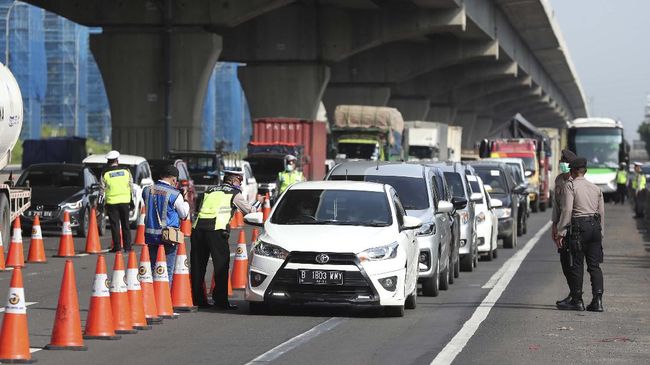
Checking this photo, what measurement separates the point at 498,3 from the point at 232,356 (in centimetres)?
5598

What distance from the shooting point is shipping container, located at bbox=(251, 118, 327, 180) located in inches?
2028

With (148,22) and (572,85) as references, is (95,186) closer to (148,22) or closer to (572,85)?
(148,22)

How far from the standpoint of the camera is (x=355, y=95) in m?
75.2

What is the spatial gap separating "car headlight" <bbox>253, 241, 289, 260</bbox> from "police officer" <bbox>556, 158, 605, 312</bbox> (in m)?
3.43

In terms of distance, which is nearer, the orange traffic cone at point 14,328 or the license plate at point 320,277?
the orange traffic cone at point 14,328

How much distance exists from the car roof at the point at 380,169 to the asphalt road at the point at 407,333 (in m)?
1.68

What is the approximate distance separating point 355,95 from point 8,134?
50.6 m

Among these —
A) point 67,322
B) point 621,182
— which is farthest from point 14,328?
point 621,182

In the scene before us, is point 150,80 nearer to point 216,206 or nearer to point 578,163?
point 216,206

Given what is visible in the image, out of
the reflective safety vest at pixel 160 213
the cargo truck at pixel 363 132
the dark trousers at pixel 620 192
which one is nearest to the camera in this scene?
the reflective safety vest at pixel 160 213

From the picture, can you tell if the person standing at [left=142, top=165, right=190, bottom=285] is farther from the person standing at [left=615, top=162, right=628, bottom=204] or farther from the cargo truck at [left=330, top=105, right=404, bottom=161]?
the person standing at [left=615, top=162, right=628, bottom=204]

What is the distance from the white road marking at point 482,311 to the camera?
41.9 feet

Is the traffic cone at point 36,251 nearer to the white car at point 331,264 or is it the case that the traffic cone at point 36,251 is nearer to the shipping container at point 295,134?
the white car at point 331,264

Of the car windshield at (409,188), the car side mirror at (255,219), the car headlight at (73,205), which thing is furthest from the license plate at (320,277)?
the car headlight at (73,205)
